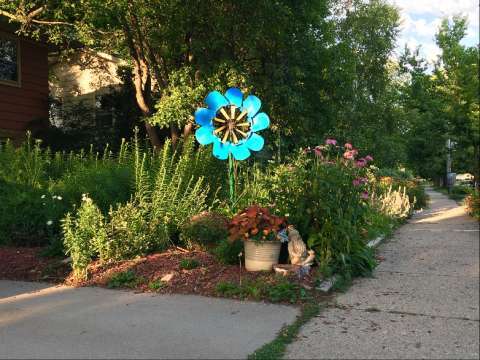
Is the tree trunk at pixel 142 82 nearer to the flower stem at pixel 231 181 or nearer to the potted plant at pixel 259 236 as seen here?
the flower stem at pixel 231 181

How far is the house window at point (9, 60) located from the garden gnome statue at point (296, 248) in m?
9.87

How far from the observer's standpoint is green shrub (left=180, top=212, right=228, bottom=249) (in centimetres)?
668

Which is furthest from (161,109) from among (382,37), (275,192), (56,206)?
(382,37)

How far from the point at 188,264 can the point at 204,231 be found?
0.79m

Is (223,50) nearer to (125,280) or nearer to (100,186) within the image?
(100,186)

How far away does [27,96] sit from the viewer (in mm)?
13297

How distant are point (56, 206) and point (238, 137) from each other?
9.88 ft

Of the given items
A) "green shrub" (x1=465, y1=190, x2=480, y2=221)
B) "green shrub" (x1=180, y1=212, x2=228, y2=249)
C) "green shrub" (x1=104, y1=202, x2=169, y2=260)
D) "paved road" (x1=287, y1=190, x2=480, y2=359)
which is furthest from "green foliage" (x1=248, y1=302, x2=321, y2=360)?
"green shrub" (x1=465, y1=190, x2=480, y2=221)

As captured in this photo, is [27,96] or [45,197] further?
[27,96]

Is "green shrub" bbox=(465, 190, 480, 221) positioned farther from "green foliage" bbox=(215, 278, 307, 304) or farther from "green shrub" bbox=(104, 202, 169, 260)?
"green shrub" bbox=(104, 202, 169, 260)

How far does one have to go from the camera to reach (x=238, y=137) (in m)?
8.07

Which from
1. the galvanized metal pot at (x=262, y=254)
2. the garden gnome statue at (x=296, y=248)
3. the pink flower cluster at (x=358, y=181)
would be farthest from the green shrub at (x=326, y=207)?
the galvanized metal pot at (x=262, y=254)

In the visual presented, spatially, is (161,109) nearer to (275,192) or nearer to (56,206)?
(56,206)

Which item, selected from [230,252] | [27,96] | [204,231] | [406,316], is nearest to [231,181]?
[204,231]
